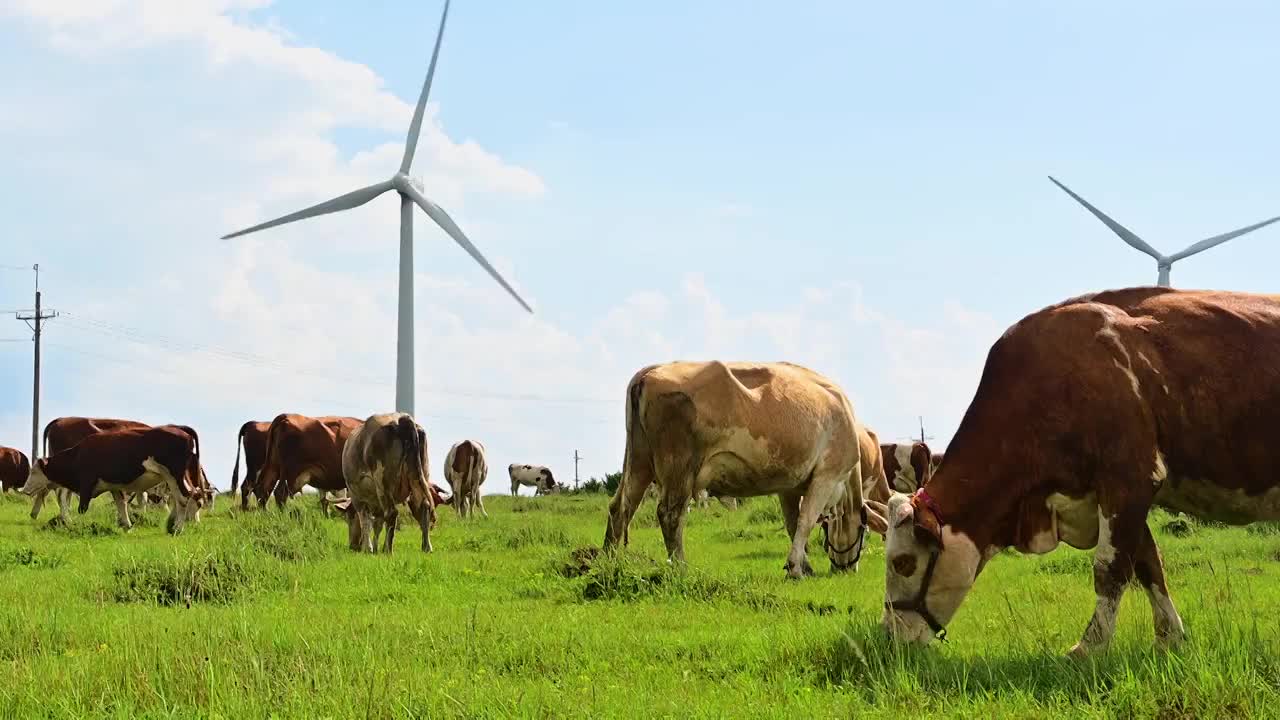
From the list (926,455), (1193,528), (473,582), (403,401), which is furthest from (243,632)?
(403,401)

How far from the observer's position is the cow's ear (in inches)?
277

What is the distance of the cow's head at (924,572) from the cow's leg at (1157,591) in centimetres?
89

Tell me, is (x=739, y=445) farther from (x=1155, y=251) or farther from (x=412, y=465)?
(x=1155, y=251)

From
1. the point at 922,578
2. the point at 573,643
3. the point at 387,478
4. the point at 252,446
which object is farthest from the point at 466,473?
the point at 922,578

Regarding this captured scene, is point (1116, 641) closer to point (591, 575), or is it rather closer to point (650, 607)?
point (650, 607)

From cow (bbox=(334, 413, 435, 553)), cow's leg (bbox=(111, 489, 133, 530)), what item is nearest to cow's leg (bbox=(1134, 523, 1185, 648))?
cow (bbox=(334, 413, 435, 553))

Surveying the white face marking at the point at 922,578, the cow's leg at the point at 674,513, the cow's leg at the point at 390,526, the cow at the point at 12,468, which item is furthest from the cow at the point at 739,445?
the cow at the point at 12,468

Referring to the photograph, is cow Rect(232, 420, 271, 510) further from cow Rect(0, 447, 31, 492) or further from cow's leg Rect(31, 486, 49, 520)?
cow Rect(0, 447, 31, 492)

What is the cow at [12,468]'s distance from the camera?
43250mm

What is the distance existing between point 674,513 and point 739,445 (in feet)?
3.54

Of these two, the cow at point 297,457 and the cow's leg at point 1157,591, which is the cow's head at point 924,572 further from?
the cow at point 297,457

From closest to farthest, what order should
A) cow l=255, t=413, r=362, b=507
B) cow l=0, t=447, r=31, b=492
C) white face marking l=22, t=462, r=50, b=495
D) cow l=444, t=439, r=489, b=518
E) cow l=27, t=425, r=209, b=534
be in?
cow l=27, t=425, r=209, b=534 → white face marking l=22, t=462, r=50, b=495 → cow l=255, t=413, r=362, b=507 → cow l=444, t=439, r=489, b=518 → cow l=0, t=447, r=31, b=492

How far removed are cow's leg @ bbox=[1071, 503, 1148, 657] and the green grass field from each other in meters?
0.23

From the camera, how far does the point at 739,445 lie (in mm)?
13656
